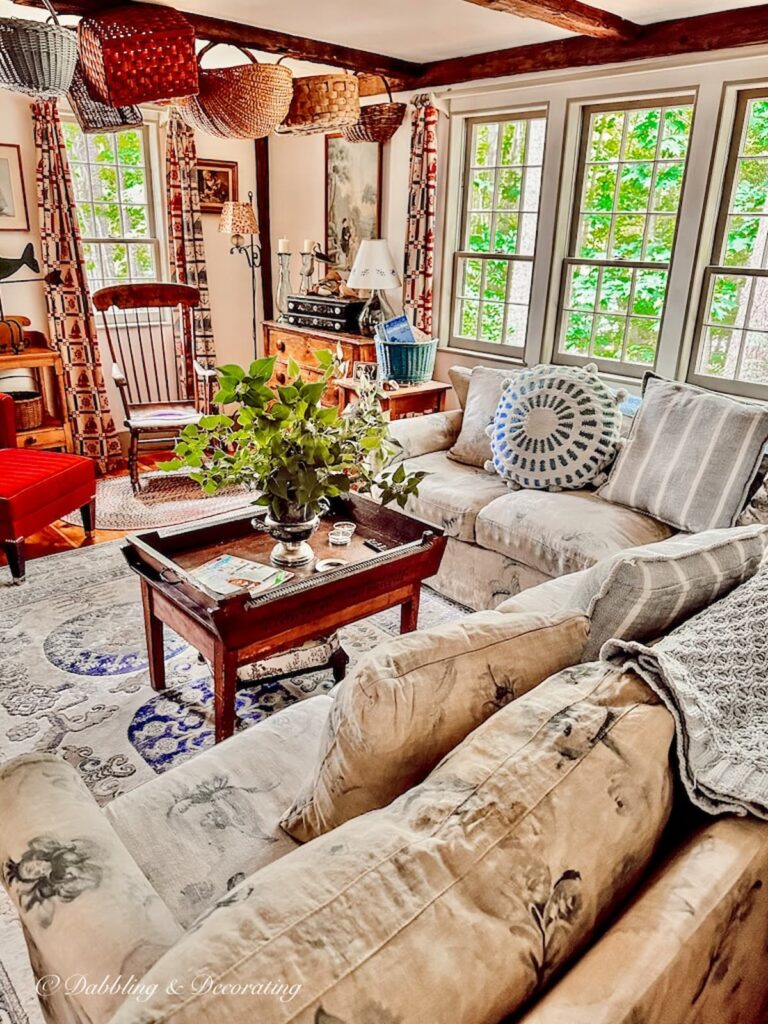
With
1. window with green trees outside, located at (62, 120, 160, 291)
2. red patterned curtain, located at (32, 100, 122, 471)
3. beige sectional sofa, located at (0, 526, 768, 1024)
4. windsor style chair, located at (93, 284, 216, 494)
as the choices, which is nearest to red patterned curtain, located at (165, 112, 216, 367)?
windsor style chair, located at (93, 284, 216, 494)

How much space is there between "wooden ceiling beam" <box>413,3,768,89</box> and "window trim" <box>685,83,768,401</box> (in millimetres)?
266

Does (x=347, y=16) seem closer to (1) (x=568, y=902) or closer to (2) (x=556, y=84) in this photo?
(2) (x=556, y=84)

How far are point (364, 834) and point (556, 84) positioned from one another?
166 inches

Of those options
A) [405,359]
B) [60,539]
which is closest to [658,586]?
[405,359]

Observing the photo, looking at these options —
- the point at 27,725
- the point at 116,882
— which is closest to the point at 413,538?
the point at 27,725

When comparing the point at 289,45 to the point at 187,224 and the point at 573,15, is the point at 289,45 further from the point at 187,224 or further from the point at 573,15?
the point at 187,224

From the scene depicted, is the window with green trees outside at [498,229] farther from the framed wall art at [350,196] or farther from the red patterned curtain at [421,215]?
the framed wall art at [350,196]

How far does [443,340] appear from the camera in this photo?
4973 mm

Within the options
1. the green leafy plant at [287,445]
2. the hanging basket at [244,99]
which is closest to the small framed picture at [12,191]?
the hanging basket at [244,99]

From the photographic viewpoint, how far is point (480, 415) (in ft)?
11.7

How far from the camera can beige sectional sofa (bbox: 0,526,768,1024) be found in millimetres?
688

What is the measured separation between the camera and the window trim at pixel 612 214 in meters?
3.65

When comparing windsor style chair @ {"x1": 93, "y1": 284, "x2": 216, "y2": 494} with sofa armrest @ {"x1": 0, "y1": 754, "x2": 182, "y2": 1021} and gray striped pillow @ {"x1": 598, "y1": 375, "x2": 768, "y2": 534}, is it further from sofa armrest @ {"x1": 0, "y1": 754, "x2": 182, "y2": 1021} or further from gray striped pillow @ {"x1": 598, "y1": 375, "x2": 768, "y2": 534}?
sofa armrest @ {"x1": 0, "y1": 754, "x2": 182, "y2": 1021}

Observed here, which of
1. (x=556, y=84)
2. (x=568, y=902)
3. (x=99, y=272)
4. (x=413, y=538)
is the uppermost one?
(x=556, y=84)
